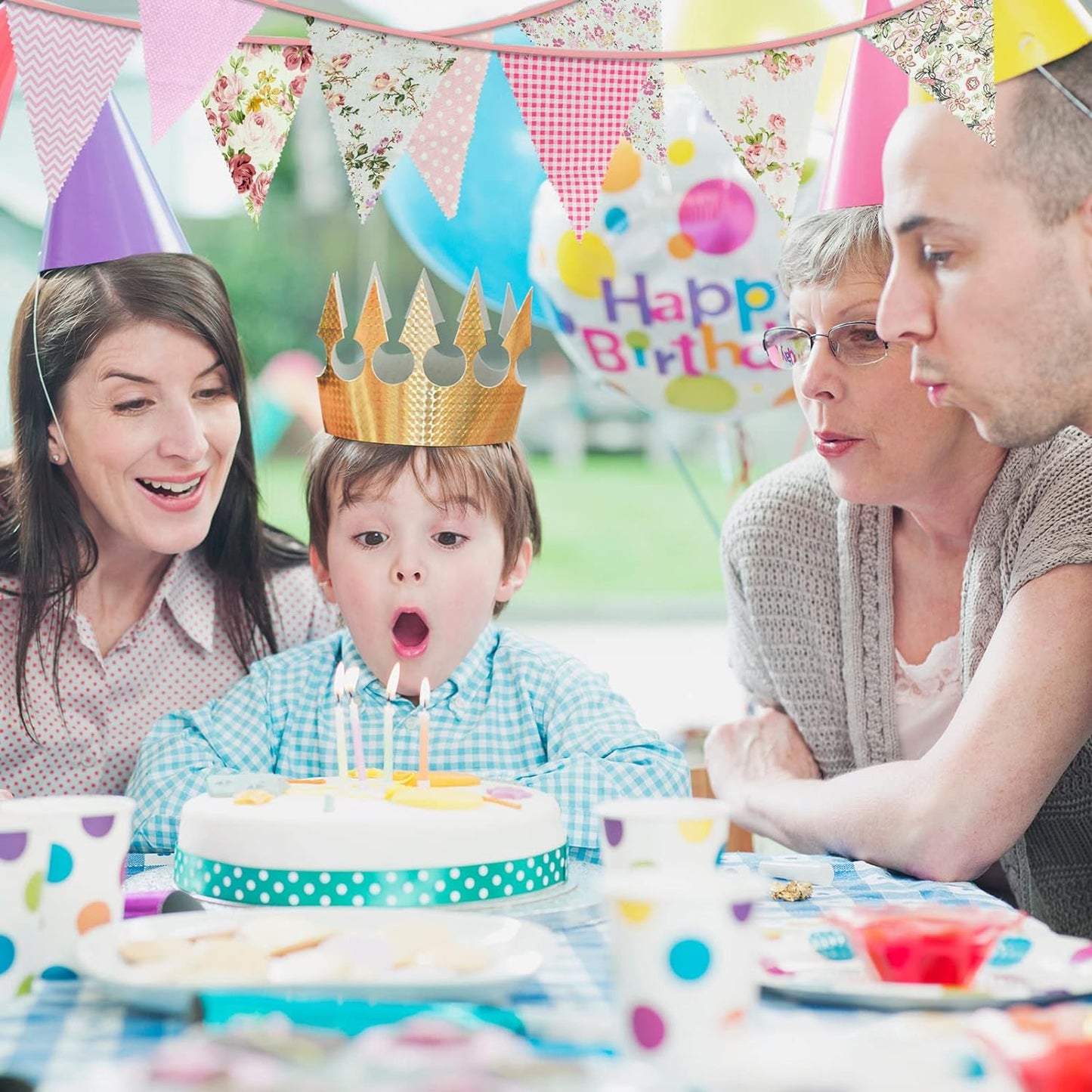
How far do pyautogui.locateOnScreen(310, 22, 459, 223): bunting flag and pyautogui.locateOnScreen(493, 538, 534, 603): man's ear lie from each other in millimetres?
502

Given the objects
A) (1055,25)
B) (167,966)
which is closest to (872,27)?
(1055,25)

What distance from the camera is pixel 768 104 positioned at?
5.63 feet

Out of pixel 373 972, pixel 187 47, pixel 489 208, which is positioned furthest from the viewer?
pixel 489 208

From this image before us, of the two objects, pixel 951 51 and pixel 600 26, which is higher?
pixel 600 26

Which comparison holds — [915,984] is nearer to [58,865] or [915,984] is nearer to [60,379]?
[58,865]

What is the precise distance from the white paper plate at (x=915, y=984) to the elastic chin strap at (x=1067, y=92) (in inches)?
32.0

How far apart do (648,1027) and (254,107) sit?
1.31 m

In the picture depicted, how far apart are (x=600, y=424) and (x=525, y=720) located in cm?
1108

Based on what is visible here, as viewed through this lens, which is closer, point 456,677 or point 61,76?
point 61,76

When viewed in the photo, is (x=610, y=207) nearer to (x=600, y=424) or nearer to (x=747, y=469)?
(x=747, y=469)

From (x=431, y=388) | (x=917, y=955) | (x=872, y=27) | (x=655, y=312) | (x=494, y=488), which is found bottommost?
→ (x=917, y=955)

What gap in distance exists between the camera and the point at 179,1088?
62cm

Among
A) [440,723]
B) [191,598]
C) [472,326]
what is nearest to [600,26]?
[472,326]

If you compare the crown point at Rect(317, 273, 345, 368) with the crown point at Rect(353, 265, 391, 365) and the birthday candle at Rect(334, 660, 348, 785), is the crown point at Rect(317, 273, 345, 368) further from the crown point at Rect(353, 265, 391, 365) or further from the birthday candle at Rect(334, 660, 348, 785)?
the birthday candle at Rect(334, 660, 348, 785)
